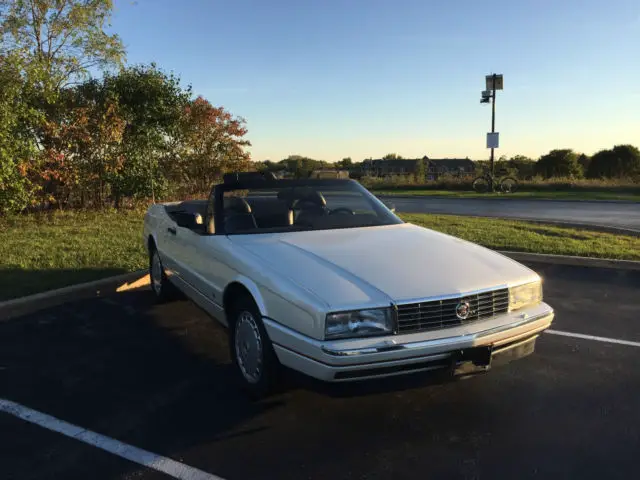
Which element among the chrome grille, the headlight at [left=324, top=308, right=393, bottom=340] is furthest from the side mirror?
the chrome grille

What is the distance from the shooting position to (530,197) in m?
24.0

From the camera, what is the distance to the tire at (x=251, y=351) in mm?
3363

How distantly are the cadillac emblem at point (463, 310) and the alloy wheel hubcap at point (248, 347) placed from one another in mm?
1259

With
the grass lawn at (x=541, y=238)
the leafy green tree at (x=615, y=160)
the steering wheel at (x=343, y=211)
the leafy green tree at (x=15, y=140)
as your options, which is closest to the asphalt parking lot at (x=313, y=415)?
the steering wheel at (x=343, y=211)

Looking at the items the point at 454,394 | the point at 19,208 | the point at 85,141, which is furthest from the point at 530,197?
the point at 454,394

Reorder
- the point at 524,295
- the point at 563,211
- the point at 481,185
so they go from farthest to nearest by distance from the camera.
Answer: the point at 481,185
the point at 563,211
the point at 524,295

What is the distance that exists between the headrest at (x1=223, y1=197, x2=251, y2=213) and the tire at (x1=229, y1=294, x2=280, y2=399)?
1.02 metres

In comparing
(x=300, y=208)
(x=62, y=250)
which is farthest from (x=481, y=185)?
(x=300, y=208)

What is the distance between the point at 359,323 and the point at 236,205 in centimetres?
207

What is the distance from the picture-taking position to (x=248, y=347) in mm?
3615

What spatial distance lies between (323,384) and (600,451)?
1.56 metres

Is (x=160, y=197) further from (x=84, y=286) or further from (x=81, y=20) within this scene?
(x=84, y=286)

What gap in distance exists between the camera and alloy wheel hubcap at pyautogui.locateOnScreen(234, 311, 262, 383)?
11.5ft

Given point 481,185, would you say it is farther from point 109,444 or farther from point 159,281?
point 109,444
